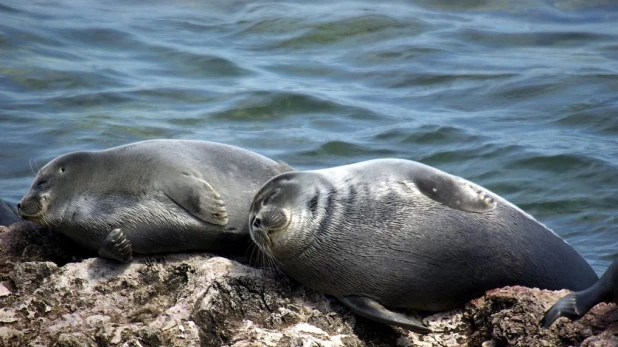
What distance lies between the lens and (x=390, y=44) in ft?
50.1

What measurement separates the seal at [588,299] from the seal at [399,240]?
24.9 inches

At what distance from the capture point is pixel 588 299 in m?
4.47

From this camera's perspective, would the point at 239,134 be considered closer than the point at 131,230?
No

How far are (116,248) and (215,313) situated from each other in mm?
901

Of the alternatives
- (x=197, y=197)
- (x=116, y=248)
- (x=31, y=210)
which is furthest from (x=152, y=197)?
(x=31, y=210)

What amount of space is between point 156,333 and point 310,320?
0.73 metres

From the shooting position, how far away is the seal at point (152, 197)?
5723 mm

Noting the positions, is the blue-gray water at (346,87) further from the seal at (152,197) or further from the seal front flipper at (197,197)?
the seal front flipper at (197,197)

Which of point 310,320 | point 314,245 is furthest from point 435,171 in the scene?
point 310,320

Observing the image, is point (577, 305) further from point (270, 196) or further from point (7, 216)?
point (7, 216)

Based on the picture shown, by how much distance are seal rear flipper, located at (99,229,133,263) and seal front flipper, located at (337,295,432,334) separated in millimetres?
1234

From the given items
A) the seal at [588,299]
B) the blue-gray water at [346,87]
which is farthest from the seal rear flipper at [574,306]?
the blue-gray water at [346,87]

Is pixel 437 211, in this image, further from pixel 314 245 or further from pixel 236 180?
pixel 236 180

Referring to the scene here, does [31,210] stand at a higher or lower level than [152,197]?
lower
